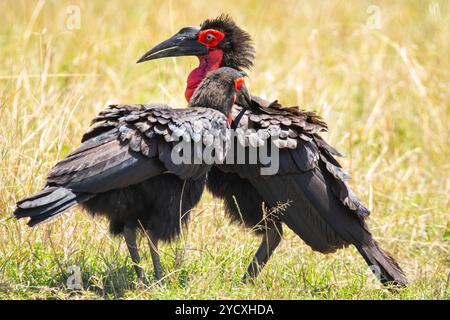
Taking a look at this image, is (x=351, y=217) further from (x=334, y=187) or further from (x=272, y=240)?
(x=272, y=240)

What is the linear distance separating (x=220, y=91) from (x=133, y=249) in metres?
0.98

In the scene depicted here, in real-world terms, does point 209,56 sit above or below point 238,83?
above

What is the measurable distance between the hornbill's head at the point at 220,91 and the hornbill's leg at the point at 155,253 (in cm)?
77

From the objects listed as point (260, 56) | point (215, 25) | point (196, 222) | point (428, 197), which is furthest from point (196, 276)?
point (260, 56)

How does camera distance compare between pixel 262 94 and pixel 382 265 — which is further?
pixel 262 94

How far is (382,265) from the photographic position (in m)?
4.51

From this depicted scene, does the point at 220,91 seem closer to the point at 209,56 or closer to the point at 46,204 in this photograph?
the point at 209,56

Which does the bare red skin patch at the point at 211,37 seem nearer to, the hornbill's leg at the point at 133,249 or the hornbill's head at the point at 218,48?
the hornbill's head at the point at 218,48

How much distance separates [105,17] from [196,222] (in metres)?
4.23

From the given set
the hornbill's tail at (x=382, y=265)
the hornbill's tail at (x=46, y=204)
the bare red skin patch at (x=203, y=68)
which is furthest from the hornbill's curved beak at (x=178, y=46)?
the hornbill's tail at (x=382, y=265)

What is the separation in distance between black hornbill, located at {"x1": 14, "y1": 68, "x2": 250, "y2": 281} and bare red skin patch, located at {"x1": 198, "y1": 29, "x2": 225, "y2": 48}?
67 centimetres

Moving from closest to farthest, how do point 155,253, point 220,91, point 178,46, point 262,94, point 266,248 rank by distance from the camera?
point 155,253 < point 220,91 < point 266,248 < point 178,46 < point 262,94

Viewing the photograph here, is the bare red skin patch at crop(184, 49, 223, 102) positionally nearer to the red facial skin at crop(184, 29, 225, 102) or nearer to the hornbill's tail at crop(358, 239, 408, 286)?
→ the red facial skin at crop(184, 29, 225, 102)

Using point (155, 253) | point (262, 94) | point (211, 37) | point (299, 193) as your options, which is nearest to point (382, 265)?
point (299, 193)
